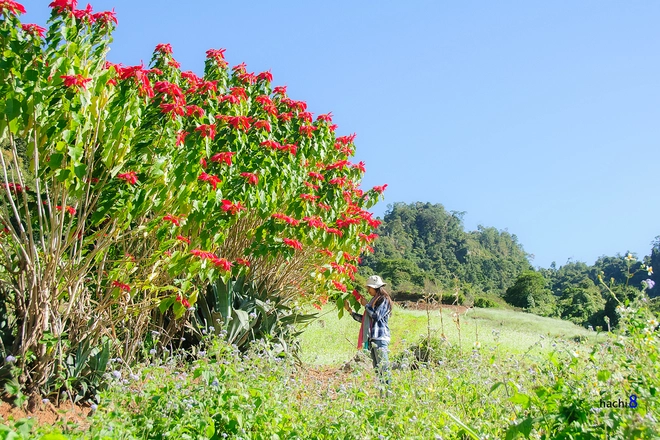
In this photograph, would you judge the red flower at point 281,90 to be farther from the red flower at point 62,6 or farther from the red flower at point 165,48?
the red flower at point 62,6

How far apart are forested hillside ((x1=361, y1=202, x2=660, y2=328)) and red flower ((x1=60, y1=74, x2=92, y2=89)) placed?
17807 mm

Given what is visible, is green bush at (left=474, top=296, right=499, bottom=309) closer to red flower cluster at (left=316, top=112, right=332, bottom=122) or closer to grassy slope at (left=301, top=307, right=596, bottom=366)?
grassy slope at (left=301, top=307, right=596, bottom=366)

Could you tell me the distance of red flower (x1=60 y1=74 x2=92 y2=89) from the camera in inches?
137

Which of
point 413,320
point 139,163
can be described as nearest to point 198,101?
point 139,163

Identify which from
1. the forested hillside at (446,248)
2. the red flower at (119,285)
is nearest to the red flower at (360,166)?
the red flower at (119,285)

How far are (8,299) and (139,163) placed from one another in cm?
144

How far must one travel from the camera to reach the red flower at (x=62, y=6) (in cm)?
392

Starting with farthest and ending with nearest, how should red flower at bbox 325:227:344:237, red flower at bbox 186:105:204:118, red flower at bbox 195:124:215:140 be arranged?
red flower at bbox 325:227:344:237 → red flower at bbox 186:105:204:118 → red flower at bbox 195:124:215:140

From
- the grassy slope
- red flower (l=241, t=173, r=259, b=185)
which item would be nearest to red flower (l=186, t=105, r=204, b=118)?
red flower (l=241, t=173, r=259, b=185)

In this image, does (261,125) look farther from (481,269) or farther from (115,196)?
(481,269)

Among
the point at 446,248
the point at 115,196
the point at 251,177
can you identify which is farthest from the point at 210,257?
the point at 446,248

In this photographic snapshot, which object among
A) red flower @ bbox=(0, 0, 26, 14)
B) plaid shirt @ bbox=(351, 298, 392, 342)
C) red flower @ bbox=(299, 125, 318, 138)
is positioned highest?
red flower @ bbox=(299, 125, 318, 138)

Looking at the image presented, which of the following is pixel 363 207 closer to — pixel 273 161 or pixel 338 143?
pixel 338 143

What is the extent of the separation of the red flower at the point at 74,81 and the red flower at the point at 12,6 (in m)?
0.46
